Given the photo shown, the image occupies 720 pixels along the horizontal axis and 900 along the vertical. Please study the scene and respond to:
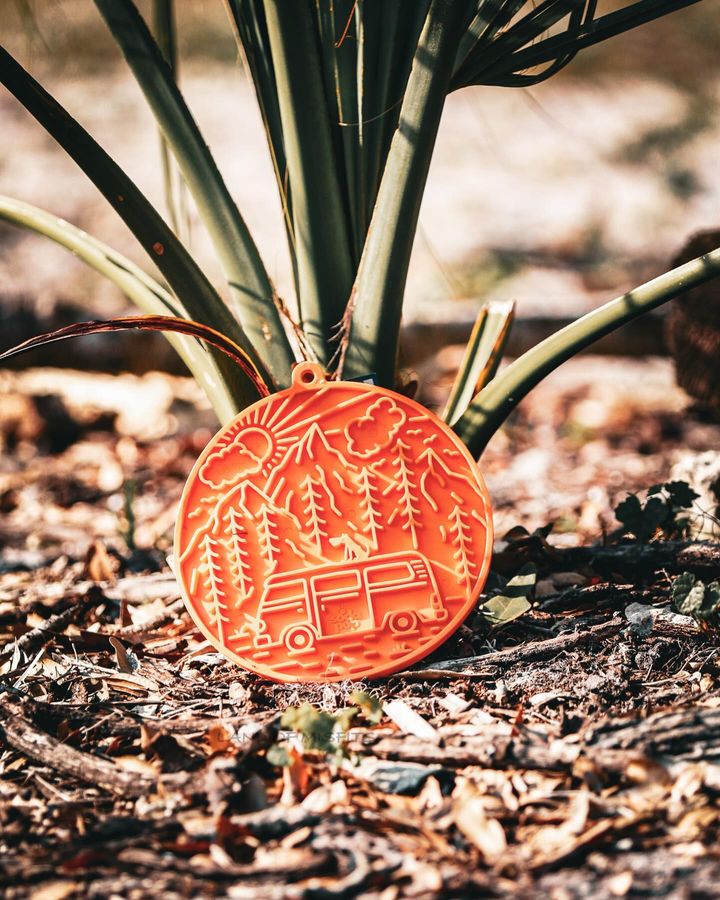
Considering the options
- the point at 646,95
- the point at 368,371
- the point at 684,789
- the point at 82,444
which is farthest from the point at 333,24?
the point at 646,95

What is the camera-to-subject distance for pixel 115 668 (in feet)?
4.04

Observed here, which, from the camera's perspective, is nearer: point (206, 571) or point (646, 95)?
point (206, 571)

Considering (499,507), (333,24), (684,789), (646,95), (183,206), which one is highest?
(646,95)

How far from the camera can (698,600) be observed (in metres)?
1.14

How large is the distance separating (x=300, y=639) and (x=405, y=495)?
234 millimetres

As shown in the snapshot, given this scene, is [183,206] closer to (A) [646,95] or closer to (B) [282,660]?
(B) [282,660]

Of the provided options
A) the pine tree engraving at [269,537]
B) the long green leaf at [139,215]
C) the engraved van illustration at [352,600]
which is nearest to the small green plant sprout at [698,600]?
the engraved van illustration at [352,600]

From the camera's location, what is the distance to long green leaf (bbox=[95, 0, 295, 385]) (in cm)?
115

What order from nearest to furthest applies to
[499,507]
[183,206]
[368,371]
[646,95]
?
[368,371] → [183,206] → [499,507] → [646,95]

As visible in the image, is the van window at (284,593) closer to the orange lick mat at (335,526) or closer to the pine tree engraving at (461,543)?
the orange lick mat at (335,526)

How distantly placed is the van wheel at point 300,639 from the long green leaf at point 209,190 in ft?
1.23

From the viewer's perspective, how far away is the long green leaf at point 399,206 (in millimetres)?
1052

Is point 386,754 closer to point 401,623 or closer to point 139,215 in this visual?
point 401,623

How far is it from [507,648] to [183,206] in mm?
862
